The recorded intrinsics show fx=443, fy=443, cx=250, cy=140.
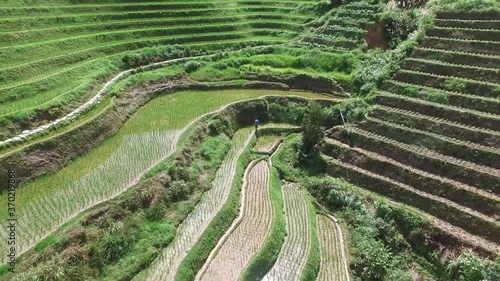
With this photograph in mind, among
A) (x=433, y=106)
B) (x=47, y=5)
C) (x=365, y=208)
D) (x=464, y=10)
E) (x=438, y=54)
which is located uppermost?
(x=47, y=5)

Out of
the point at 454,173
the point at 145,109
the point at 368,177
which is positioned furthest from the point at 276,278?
the point at 145,109

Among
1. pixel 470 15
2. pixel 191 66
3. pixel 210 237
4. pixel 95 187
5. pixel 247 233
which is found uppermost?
pixel 470 15

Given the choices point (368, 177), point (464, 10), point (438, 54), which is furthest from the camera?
point (464, 10)

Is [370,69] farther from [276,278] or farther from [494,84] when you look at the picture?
[276,278]

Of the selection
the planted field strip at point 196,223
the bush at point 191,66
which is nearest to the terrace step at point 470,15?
the bush at point 191,66

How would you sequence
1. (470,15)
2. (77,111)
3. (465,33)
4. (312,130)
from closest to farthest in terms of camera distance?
1. (77,111)
2. (312,130)
3. (465,33)
4. (470,15)

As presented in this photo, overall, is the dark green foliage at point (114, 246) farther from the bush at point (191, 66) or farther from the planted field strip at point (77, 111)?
the bush at point (191, 66)

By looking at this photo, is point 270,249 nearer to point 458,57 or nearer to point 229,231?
point 229,231

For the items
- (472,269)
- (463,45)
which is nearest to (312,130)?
(472,269)
